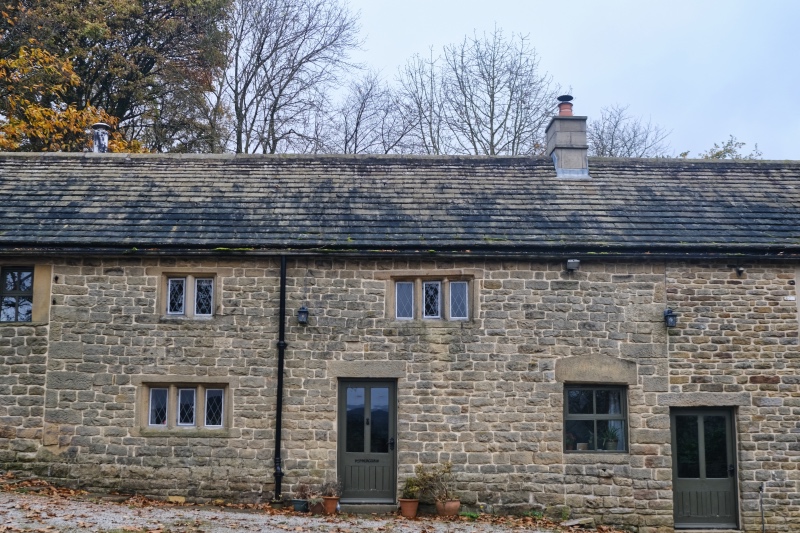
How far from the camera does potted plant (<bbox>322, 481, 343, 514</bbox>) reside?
1191 cm

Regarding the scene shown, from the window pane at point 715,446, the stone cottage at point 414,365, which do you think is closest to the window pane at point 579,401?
the stone cottage at point 414,365

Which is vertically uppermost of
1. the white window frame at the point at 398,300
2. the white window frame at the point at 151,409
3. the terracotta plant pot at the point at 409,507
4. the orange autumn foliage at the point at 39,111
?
the orange autumn foliage at the point at 39,111

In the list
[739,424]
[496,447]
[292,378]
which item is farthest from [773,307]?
[292,378]

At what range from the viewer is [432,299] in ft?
42.0

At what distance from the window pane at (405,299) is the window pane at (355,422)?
59.7 inches

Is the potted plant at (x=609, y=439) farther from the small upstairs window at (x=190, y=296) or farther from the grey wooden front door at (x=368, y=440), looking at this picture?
the small upstairs window at (x=190, y=296)

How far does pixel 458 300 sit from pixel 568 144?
458 centimetres

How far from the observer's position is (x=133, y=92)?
80.6ft

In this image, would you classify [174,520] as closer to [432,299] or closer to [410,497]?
[410,497]

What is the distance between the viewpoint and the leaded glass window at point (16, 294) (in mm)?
12750

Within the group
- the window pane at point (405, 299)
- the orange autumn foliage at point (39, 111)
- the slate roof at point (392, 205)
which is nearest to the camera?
the slate roof at point (392, 205)

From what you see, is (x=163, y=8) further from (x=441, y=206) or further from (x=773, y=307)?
(x=773, y=307)

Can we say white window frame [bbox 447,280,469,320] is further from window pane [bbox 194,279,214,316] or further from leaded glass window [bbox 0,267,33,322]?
leaded glass window [bbox 0,267,33,322]

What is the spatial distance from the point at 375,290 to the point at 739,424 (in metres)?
6.20
